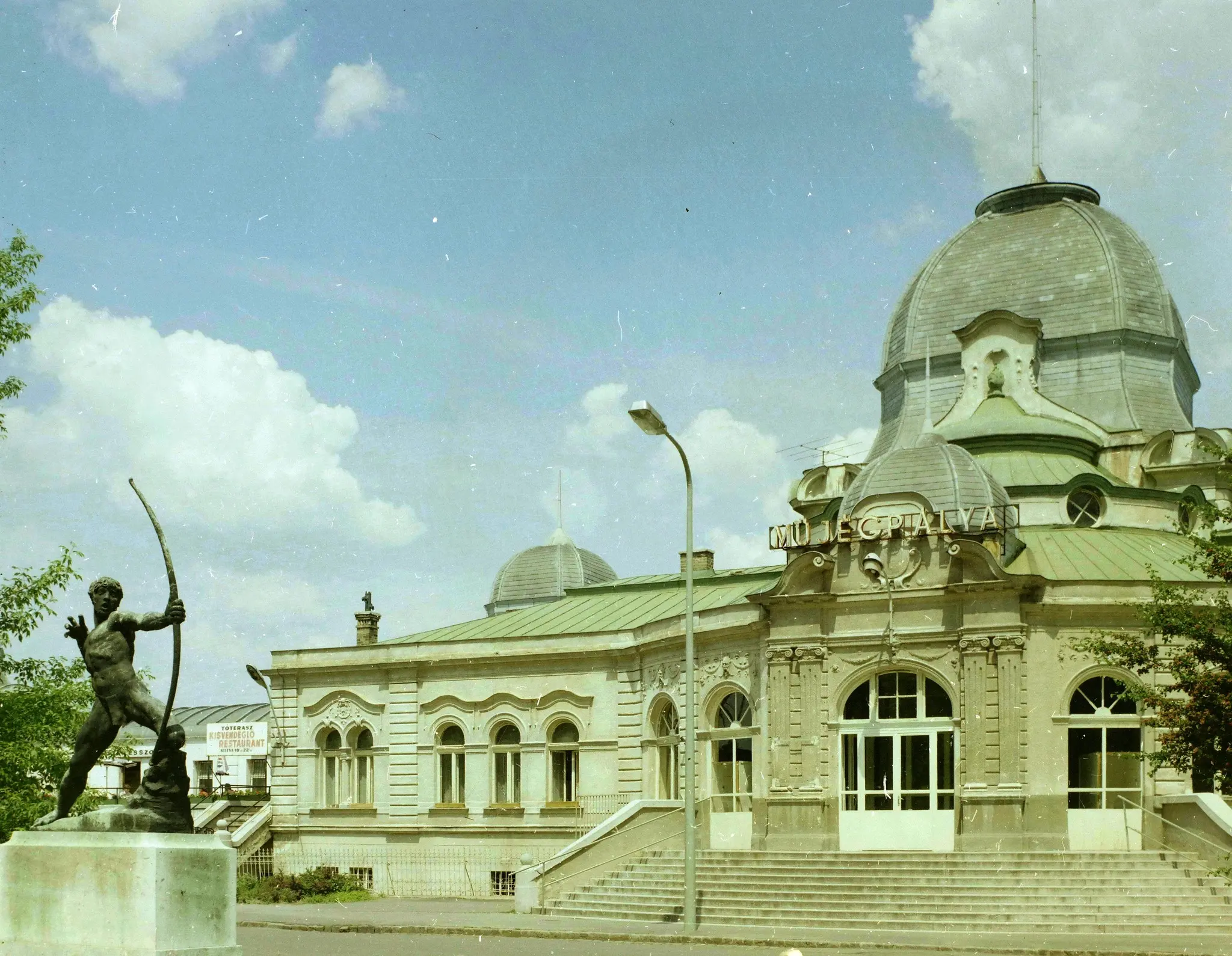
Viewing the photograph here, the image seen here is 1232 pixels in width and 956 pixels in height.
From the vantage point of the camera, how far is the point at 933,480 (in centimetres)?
3750

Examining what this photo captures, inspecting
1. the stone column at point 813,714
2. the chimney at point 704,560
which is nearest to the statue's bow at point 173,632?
the stone column at point 813,714

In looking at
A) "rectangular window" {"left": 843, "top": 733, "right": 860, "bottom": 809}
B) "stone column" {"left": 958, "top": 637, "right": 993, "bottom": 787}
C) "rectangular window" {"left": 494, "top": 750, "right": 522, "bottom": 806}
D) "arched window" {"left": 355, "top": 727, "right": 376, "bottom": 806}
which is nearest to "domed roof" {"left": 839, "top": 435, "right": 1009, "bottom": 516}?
"stone column" {"left": 958, "top": 637, "right": 993, "bottom": 787}

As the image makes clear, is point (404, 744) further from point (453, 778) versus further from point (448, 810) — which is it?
point (448, 810)

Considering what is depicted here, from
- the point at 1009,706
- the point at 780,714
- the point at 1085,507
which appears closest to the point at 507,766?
the point at 780,714

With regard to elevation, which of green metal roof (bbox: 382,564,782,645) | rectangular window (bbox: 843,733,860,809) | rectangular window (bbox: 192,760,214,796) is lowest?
rectangular window (bbox: 192,760,214,796)

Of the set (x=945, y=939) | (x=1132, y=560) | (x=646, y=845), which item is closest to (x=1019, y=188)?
(x=1132, y=560)

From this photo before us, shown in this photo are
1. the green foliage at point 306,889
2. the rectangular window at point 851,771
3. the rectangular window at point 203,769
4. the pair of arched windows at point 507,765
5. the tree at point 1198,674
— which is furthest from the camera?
the rectangular window at point 203,769

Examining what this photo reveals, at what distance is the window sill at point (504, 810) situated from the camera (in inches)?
1741

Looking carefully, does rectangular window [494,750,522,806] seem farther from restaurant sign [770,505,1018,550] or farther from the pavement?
restaurant sign [770,505,1018,550]

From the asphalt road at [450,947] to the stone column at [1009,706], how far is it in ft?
28.6

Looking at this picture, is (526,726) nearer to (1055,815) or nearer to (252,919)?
(252,919)

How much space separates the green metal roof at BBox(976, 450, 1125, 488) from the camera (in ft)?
135

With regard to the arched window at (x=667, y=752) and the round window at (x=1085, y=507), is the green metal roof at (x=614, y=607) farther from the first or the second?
the round window at (x=1085, y=507)

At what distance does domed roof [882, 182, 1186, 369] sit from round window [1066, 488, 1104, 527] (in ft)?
28.2
